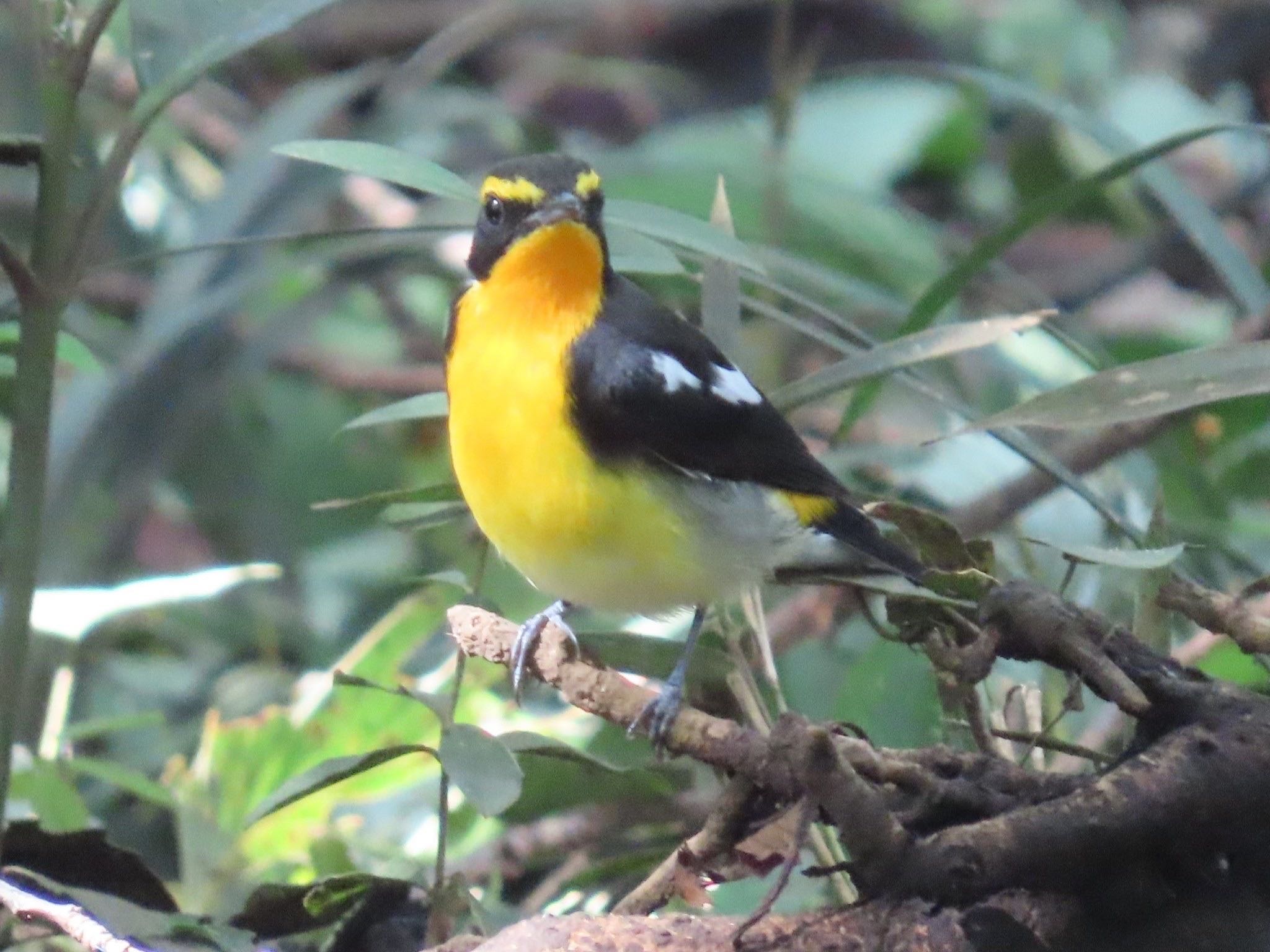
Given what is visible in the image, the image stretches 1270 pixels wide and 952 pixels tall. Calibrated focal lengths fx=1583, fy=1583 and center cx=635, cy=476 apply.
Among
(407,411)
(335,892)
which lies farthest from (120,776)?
(407,411)

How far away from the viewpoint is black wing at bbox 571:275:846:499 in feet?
5.51

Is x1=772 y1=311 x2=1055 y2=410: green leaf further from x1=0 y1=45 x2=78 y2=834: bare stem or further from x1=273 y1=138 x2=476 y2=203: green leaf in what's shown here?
x1=0 y1=45 x2=78 y2=834: bare stem

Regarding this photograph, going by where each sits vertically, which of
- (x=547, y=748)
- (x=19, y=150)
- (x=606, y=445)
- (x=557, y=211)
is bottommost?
(x=547, y=748)

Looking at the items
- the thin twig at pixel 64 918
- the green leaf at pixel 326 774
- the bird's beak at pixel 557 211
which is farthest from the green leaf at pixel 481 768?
the bird's beak at pixel 557 211

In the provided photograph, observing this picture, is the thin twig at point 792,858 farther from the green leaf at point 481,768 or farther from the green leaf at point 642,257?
the green leaf at point 642,257

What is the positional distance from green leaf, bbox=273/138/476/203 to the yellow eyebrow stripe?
361 millimetres

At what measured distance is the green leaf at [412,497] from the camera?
1477mm

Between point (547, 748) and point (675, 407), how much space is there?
1.52 ft

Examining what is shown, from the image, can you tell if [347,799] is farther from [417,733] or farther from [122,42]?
[122,42]

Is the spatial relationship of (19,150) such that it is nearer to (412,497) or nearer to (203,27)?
(203,27)

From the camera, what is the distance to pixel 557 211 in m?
1.84

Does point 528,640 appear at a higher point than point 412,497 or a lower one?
lower

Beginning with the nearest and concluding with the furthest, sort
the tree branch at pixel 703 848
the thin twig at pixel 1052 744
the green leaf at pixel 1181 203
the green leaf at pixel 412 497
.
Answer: the tree branch at pixel 703 848 < the thin twig at pixel 1052 744 < the green leaf at pixel 412 497 < the green leaf at pixel 1181 203

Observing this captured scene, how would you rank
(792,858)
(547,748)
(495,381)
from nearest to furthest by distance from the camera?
(792,858), (547,748), (495,381)
